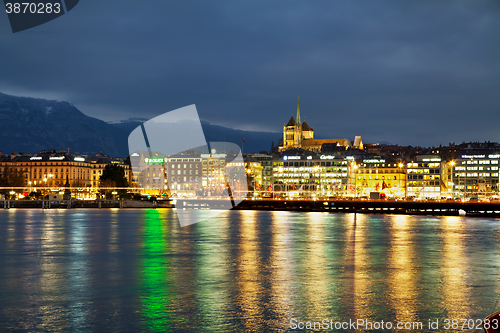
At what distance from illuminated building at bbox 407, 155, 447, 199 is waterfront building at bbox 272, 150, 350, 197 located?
17153 mm

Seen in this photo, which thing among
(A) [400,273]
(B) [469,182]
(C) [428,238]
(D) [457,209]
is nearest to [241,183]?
(B) [469,182]

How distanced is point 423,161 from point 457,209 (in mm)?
65832

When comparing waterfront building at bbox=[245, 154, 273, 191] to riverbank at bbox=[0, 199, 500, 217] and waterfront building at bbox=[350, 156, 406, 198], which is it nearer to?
waterfront building at bbox=[350, 156, 406, 198]

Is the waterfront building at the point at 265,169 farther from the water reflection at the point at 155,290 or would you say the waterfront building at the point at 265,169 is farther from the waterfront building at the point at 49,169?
the water reflection at the point at 155,290

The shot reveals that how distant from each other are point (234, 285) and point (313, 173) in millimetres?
145230

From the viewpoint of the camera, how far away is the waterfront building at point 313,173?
159250mm

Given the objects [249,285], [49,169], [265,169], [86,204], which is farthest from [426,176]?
Result: [249,285]

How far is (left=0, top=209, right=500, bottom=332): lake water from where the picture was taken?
45.5 ft

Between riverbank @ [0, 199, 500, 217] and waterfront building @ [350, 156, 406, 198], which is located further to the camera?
waterfront building @ [350, 156, 406, 198]

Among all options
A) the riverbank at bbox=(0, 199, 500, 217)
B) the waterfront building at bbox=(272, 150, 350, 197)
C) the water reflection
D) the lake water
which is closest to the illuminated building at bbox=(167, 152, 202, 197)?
the waterfront building at bbox=(272, 150, 350, 197)

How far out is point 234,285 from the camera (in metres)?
18.6

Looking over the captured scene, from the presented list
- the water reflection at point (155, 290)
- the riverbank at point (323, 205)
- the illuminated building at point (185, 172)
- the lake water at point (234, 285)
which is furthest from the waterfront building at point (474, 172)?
the water reflection at point (155, 290)

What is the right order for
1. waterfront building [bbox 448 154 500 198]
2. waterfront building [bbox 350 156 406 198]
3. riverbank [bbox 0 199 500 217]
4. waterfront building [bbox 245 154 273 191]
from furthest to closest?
waterfront building [bbox 245 154 273 191], waterfront building [bbox 350 156 406 198], waterfront building [bbox 448 154 500 198], riverbank [bbox 0 199 500 217]

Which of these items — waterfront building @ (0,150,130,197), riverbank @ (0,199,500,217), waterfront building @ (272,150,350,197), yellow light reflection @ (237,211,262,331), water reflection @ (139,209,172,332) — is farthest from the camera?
waterfront building @ (272,150,350,197)
